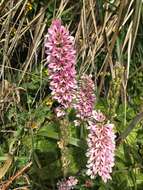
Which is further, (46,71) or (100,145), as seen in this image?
(46,71)

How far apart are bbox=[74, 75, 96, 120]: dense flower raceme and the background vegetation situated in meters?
0.28

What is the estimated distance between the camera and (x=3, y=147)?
210 centimetres

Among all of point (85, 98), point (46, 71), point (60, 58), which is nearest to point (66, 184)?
point (85, 98)

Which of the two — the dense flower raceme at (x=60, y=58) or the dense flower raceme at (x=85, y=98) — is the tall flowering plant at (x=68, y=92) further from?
the dense flower raceme at (x=85, y=98)

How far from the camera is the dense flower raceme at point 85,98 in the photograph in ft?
4.94

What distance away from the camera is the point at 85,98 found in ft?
4.97

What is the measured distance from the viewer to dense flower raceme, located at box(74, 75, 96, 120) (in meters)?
1.50

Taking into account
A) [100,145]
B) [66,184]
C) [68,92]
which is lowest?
[66,184]

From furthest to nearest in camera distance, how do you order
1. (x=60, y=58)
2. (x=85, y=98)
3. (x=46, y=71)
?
(x=46, y=71) < (x=85, y=98) < (x=60, y=58)

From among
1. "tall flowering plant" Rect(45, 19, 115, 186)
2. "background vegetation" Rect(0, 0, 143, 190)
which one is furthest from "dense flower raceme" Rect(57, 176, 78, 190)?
"background vegetation" Rect(0, 0, 143, 190)

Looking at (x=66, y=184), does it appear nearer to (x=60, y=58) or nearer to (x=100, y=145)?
(x=100, y=145)

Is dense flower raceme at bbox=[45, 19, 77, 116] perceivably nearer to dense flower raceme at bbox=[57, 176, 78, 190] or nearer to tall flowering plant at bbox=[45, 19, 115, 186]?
tall flowering plant at bbox=[45, 19, 115, 186]

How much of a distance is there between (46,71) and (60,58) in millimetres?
1078

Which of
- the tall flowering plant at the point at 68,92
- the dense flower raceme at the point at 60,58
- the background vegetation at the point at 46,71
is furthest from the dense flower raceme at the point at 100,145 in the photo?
the background vegetation at the point at 46,71
